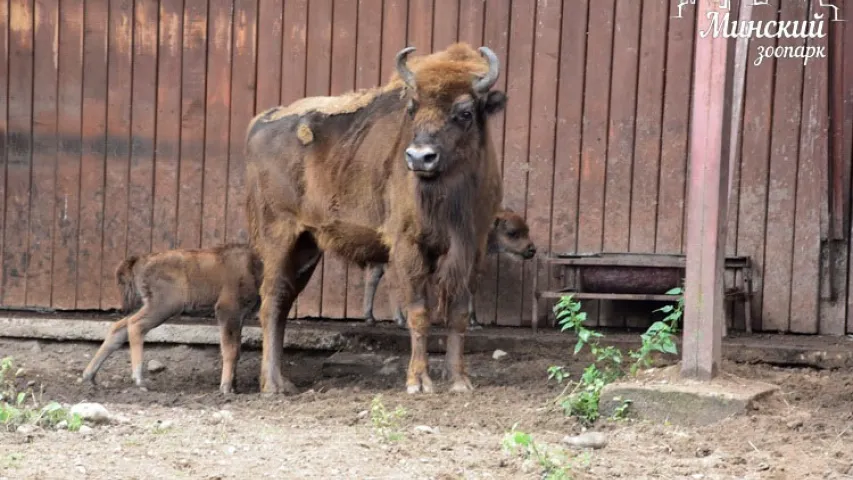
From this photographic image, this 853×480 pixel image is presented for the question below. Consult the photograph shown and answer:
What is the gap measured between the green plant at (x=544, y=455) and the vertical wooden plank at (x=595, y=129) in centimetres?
473

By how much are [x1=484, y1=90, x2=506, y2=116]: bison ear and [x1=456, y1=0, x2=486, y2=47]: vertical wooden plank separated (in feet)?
7.73

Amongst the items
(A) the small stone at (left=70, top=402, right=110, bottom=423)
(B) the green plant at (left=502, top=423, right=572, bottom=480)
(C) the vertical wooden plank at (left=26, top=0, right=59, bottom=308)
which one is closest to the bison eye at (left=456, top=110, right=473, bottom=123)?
(B) the green plant at (left=502, top=423, right=572, bottom=480)

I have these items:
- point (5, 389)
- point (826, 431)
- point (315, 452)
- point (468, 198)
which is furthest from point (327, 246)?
point (826, 431)

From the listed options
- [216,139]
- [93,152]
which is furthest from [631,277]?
[93,152]

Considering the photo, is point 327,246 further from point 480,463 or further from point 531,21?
point 480,463

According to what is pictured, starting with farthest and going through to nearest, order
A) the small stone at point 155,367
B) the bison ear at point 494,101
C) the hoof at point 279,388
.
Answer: the small stone at point 155,367, the hoof at point 279,388, the bison ear at point 494,101

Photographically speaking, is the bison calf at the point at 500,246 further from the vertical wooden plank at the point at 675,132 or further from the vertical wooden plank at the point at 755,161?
the vertical wooden plank at the point at 755,161

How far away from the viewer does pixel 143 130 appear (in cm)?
1070

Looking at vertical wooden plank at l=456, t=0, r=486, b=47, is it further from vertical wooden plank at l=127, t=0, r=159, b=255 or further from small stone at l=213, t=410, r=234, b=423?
small stone at l=213, t=410, r=234, b=423

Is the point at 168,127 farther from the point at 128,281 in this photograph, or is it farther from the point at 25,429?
the point at 25,429

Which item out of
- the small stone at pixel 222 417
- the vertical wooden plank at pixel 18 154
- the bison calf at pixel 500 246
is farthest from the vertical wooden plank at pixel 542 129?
the vertical wooden plank at pixel 18 154

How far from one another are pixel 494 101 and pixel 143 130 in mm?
3872

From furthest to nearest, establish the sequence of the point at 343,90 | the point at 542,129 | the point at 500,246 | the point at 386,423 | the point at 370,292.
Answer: the point at 343,90 < the point at 370,292 < the point at 542,129 < the point at 500,246 < the point at 386,423

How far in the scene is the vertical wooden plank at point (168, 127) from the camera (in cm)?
1063
